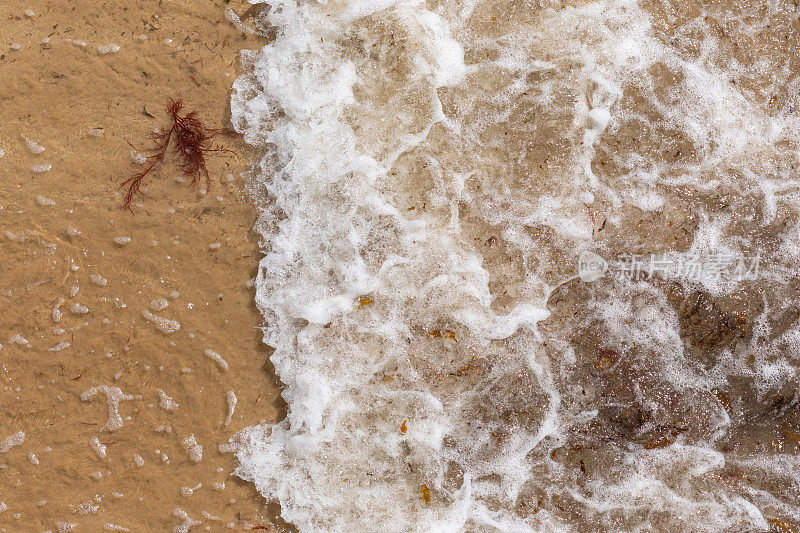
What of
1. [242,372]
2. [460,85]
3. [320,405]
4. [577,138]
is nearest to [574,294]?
[577,138]

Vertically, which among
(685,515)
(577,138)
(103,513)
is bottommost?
(103,513)

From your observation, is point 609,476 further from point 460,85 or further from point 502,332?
point 460,85

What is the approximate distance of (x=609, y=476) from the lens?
3.66 m

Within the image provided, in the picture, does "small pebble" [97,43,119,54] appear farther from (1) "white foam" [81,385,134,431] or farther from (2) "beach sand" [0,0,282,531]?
(1) "white foam" [81,385,134,431]

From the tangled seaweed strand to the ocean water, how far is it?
37 centimetres

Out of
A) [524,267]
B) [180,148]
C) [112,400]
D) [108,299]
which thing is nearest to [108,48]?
[180,148]

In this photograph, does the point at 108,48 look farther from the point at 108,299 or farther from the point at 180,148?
the point at 108,299

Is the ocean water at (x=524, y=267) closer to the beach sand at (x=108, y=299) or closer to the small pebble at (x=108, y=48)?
the beach sand at (x=108, y=299)

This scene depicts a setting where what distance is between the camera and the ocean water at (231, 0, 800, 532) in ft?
12.0

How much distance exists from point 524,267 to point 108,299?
12.0ft

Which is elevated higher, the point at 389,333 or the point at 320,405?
the point at 389,333

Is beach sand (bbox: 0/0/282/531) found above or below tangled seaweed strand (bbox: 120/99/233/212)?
below

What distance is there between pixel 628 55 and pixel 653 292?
216cm

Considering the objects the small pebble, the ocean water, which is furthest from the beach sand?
the ocean water
